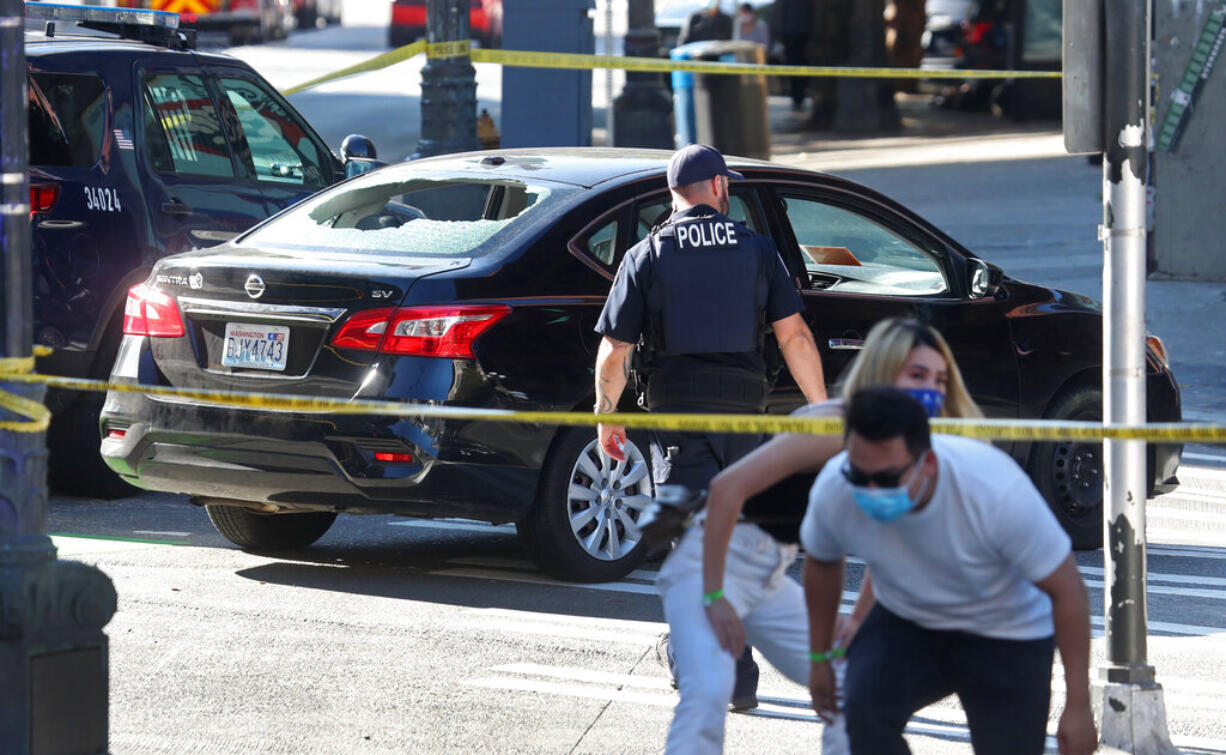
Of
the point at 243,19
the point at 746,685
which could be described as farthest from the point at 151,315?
the point at 243,19

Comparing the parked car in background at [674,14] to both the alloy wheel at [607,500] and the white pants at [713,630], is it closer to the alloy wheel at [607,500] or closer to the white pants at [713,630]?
the alloy wheel at [607,500]

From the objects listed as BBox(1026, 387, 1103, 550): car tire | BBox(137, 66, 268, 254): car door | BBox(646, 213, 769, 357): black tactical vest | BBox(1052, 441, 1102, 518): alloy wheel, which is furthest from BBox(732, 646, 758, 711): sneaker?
BBox(137, 66, 268, 254): car door

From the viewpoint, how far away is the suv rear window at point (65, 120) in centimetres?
907

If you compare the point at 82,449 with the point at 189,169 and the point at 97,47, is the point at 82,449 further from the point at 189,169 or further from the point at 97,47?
the point at 97,47

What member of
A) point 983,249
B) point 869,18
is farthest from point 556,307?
point 869,18

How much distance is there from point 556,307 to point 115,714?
224 centimetres

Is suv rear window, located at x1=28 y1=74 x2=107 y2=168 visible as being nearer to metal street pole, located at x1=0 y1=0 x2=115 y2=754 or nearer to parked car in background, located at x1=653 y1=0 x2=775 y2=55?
metal street pole, located at x1=0 y1=0 x2=115 y2=754

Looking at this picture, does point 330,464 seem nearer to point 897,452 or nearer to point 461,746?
point 461,746

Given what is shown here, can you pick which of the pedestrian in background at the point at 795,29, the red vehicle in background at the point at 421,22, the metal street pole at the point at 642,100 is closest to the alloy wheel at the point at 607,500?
the metal street pole at the point at 642,100

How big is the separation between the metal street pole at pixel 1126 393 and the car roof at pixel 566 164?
2.50 m

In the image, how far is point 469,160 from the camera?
8133mm

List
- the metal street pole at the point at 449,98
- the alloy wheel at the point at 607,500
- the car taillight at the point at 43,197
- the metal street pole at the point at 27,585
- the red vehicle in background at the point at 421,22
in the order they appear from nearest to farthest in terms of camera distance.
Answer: the metal street pole at the point at 27,585
the alloy wheel at the point at 607,500
the car taillight at the point at 43,197
the metal street pole at the point at 449,98
the red vehicle in background at the point at 421,22

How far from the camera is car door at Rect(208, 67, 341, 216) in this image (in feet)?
32.6

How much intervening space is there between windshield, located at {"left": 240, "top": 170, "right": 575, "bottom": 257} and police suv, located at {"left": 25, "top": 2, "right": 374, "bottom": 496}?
1.38 m
